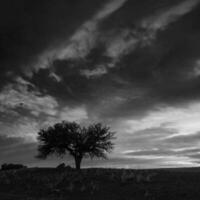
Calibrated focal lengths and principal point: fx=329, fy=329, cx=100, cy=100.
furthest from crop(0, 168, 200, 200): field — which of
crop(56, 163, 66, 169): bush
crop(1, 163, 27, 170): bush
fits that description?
crop(1, 163, 27, 170): bush

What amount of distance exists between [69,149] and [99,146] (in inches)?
229

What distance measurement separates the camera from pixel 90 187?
A: 32188 millimetres

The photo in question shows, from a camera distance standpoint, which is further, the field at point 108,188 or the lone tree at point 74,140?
the lone tree at point 74,140

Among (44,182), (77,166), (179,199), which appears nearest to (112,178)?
(44,182)

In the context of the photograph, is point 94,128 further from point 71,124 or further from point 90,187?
point 90,187

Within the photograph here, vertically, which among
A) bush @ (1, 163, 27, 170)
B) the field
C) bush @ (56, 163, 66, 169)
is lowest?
the field

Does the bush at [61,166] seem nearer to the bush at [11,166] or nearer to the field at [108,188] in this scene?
the field at [108,188]

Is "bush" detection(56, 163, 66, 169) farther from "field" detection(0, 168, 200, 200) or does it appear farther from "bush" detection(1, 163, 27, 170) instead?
"bush" detection(1, 163, 27, 170)

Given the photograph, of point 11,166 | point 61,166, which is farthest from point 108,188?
point 11,166

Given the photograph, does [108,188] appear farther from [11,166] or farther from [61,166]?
[11,166]

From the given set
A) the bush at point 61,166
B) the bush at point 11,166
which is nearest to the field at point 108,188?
the bush at point 61,166

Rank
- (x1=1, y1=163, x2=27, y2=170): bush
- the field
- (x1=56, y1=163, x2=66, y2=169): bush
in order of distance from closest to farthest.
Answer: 1. the field
2. (x1=56, y1=163, x2=66, y2=169): bush
3. (x1=1, y1=163, x2=27, y2=170): bush

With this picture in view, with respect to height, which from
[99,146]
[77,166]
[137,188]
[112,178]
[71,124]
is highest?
[71,124]

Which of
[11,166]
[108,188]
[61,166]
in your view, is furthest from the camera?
[11,166]
